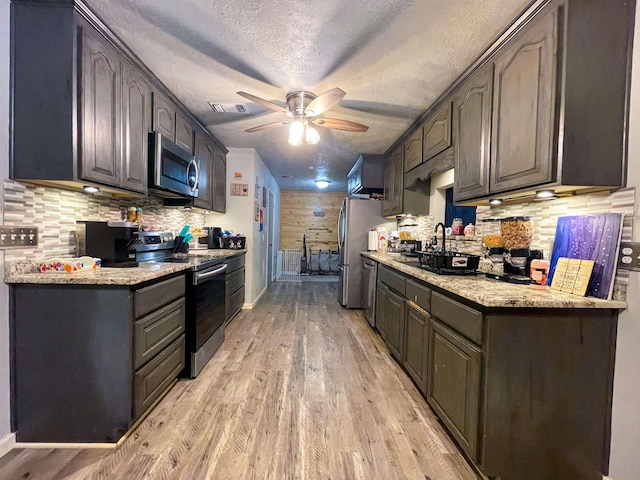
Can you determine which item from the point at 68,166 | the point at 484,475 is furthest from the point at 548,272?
the point at 68,166

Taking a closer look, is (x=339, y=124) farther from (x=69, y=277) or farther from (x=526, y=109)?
(x=69, y=277)

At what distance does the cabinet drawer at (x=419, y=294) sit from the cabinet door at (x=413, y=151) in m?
1.36

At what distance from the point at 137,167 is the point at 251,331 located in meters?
2.03

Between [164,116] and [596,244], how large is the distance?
9.65 ft

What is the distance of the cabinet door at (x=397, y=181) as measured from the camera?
3.49 m

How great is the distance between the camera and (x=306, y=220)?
7879mm

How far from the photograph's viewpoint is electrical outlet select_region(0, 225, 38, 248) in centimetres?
140

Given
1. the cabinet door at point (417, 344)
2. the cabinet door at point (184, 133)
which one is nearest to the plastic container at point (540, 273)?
the cabinet door at point (417, 344)

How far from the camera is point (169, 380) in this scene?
1.94 meters

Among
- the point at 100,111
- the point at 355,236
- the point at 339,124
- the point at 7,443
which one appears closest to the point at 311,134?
the point at 339,124

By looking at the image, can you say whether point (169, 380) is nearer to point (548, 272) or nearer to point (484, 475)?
point (484, 475)

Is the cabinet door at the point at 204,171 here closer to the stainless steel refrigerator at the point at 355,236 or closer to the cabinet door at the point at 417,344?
the stainless steel refrigerator at the point at 355,236

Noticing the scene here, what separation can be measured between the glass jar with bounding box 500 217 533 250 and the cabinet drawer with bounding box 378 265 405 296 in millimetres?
791

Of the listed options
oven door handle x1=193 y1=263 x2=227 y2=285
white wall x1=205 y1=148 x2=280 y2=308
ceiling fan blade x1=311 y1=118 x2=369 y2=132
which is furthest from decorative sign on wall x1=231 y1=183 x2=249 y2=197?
ceiling fan blade x1=311 y1=118 x2=369 y2=132
